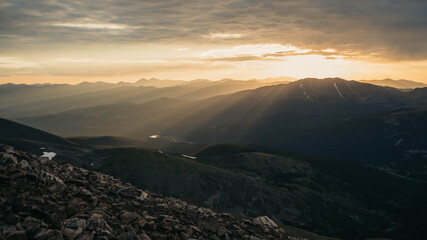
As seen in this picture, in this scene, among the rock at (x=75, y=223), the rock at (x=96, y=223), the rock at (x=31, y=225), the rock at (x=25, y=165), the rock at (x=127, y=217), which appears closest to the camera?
the rock at (x=31, y=225)

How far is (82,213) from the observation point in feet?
80.4

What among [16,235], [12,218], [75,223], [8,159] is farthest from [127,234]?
[8,159]

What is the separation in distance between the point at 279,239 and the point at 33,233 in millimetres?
28434

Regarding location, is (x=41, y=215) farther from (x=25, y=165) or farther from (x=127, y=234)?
(x=25, y=165)

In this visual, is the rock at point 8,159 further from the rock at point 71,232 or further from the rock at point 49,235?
the rock at point 49,235

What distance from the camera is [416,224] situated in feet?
646

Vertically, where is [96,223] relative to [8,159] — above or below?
below

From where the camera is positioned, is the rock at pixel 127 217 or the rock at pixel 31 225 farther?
the rock at pixel 127 217

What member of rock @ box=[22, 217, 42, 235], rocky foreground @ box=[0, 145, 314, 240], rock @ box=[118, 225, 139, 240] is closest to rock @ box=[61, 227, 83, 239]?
rocky foreground @ box=[0, 145, 314, 240]

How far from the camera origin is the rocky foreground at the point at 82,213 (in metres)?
21.0

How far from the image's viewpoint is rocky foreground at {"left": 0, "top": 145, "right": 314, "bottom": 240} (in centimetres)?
2102

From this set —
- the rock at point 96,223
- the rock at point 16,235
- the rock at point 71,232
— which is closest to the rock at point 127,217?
the rock at point 96,223

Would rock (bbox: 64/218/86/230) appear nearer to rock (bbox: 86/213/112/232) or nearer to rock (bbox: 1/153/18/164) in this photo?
rock (bbox: 86/213/112/232)

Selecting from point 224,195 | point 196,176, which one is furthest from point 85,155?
point 224,195
